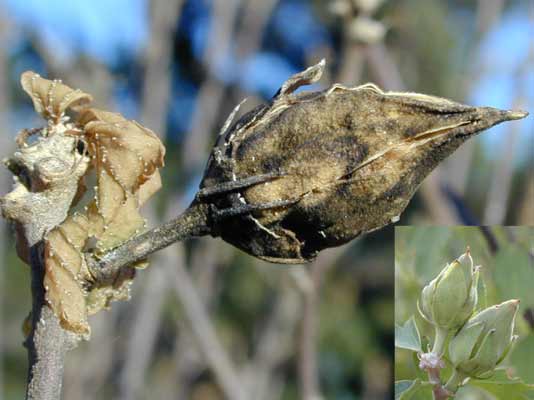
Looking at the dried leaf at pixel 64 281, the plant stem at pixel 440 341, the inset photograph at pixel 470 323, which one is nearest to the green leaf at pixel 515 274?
the inset photograph at pixel 470 323

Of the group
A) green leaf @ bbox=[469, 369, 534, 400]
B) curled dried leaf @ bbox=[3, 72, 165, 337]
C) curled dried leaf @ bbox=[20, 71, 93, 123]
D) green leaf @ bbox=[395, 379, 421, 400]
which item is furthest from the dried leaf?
green leaf @ bbox=[469, 369, 534, 400]

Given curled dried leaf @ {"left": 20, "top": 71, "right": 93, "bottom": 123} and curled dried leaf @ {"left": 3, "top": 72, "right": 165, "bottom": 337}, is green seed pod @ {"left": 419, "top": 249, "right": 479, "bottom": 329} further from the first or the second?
curled dried leaf @ {"left": 20, "top": 71, "right": 93, "bottom": 123}

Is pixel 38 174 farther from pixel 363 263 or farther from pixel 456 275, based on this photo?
pixel 363 263

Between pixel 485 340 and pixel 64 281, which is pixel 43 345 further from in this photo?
pixel 485 340

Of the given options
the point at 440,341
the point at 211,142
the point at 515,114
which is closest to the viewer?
the point at 515,114

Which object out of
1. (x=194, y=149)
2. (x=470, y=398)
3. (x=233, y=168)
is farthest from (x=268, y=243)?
(x=194, y=149)

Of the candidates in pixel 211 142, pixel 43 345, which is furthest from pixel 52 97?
pixel 211 142
